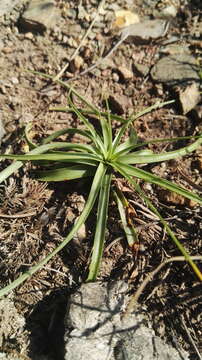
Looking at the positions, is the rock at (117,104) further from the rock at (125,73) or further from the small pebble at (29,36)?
the small pebble at (29,36)

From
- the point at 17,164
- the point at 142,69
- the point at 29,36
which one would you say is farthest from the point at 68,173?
the point at 29,36

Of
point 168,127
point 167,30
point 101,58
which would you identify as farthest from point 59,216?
point 167,30

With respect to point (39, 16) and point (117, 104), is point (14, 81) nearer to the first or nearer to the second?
point (39, 16)

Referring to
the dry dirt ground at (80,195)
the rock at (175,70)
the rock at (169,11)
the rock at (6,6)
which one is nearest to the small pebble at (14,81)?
the dry dirt ground at (80,195)

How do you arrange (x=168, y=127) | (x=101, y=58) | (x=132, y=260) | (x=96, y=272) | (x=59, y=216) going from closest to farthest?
1. (x=96, y=272)
2. (x=132, y=260)
3. (x=59, y=216)
4. (x=168, y=127)
5. (x=101, y=58)

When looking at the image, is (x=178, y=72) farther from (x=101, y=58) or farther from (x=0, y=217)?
(x=0, y=217)

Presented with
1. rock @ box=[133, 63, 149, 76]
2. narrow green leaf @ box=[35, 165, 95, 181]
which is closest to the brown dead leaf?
narrow green leaf @ box=[35, 165, 95, 181]
